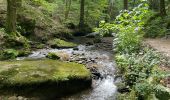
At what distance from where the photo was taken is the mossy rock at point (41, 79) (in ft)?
26.7

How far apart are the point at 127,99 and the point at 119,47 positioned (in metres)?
6.27

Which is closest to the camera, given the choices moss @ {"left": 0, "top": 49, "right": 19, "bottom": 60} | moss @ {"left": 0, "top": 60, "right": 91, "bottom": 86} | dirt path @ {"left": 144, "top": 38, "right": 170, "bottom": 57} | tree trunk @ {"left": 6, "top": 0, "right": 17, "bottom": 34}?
moss @ {"left": 0, "top": 60, "right": 91, "bottom": 86}

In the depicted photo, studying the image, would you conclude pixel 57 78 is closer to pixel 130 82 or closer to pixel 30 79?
pixel 30 79

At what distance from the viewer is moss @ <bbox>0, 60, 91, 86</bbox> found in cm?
828

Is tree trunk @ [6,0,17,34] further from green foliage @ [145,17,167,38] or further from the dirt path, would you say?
green foliage @ [145,17,167,38]

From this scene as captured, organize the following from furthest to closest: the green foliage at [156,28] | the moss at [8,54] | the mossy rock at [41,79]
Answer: the green foliage at [156,28], the moss at [8,54], the mossy rock at [41,79]

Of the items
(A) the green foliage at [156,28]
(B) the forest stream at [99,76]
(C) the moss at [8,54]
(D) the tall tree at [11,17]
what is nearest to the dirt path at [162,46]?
(B) the forest stream at [99,76]

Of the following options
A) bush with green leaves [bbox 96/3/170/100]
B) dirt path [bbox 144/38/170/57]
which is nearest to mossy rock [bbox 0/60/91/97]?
bush with green leaves [bbox 96/3/170/100]

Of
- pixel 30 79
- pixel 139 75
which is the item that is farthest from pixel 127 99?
pixel 30 79

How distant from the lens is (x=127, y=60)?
9.77m

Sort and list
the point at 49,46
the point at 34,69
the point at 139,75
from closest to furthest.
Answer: the point at 139,75, the point at 34,69, the point at 49,46

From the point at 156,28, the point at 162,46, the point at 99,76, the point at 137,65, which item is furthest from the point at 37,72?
the point at 156,28

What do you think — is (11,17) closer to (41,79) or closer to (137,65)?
(41,79)

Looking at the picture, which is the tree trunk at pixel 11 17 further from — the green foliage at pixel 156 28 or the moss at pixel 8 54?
the green foliage at pixel 156 28
